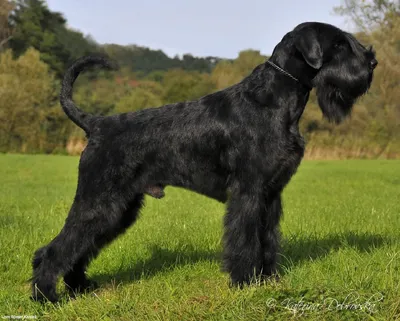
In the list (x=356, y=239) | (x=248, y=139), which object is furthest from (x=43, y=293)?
(x=356, y=239)

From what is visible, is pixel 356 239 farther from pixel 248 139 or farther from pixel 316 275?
pixel 248 139

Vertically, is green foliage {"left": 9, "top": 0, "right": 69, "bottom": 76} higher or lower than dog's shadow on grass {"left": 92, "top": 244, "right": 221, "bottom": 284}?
higher

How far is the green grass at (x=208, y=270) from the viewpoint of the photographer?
341cm

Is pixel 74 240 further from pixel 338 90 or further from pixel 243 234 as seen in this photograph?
pixel 338 90

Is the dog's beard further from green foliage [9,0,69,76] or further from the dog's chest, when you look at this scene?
green foliage [9,0,69,76]

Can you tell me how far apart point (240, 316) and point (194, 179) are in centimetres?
149

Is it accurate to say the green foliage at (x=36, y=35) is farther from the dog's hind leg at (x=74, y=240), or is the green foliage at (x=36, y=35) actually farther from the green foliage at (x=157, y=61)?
the dog's hind leg at (x=74, y=240)

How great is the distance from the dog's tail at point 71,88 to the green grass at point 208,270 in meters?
1.65

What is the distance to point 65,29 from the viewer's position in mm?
59469

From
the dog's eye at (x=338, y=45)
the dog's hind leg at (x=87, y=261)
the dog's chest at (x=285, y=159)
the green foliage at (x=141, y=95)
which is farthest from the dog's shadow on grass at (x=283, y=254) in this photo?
the green foliage at (x=141, y=95)

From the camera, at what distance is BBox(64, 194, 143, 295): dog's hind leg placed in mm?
4668

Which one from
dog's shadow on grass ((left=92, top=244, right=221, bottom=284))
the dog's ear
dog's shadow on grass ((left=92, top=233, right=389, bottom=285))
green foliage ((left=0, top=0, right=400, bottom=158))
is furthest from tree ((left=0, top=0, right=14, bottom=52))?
Result: the dog's ear

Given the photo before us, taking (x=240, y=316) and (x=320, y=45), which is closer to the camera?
(x=240, y=316)

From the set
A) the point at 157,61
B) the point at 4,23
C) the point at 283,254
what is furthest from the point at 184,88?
the point at 283,254
